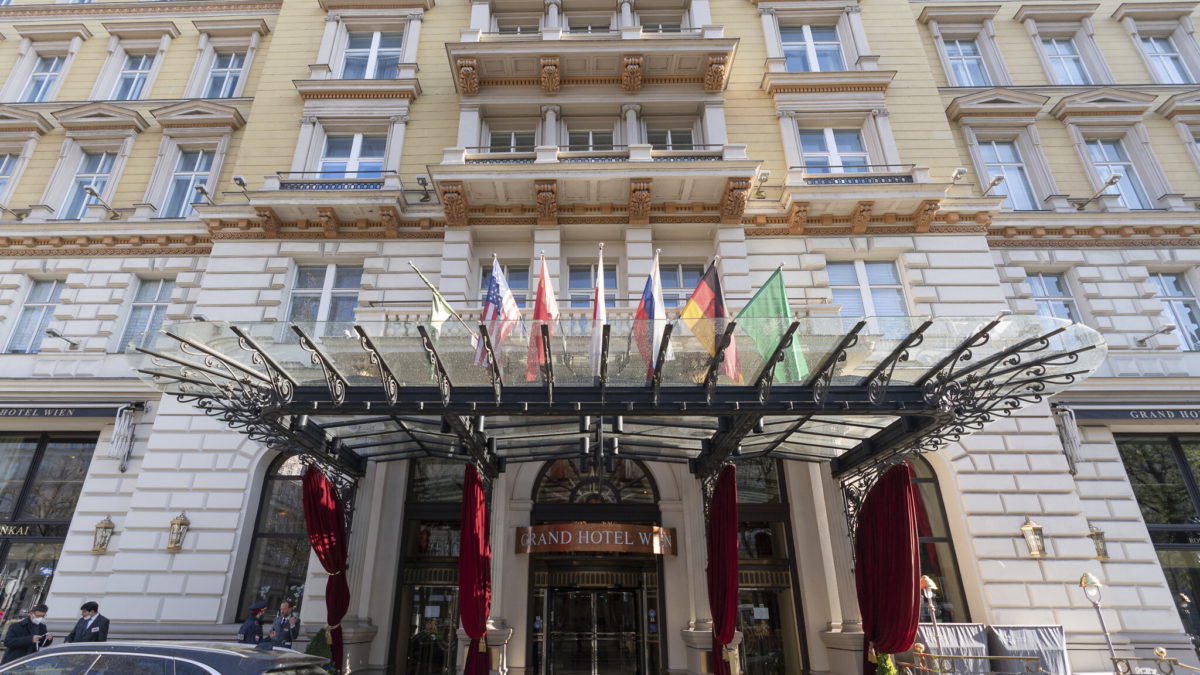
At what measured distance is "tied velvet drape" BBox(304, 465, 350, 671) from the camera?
11.3 meters

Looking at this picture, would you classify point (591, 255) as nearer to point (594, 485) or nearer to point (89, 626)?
point (594, 485)

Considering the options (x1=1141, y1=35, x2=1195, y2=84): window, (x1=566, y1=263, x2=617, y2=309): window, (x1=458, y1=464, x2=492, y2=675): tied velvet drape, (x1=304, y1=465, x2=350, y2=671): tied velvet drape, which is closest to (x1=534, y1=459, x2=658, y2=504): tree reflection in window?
(x1=458, y1=464, x2=492, y2=675): tied velvet drape

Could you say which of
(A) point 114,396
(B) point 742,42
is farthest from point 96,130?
(B) point 742,42

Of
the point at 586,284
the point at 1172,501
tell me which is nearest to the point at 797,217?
the point at 586,284

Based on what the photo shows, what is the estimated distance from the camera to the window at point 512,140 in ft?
56.7

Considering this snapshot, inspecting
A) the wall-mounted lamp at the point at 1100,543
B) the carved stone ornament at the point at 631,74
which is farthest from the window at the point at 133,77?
the wall-mounted lamp at the point at 1100,543

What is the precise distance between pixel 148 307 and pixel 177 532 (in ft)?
22.1

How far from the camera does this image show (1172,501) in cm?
1396

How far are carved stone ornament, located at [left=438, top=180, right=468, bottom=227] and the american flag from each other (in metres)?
5.59

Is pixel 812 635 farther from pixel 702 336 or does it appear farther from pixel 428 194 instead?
pixel 428 194

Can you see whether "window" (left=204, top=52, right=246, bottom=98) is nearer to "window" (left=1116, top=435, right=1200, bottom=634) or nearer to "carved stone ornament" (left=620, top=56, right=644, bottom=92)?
"carved stone ornament" (left=620, top=56, right=644, bottom=92)

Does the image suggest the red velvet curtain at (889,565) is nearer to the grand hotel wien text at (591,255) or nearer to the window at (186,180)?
the grand hotel wien text at (591,255)

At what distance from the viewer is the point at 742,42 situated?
60.4 ft

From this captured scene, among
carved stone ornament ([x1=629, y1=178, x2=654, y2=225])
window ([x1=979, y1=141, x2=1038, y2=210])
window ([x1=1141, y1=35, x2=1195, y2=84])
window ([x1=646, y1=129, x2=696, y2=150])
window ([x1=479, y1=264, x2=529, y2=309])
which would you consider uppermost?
window ([x1=1141, y1=35, x2=1195, y2=84])
